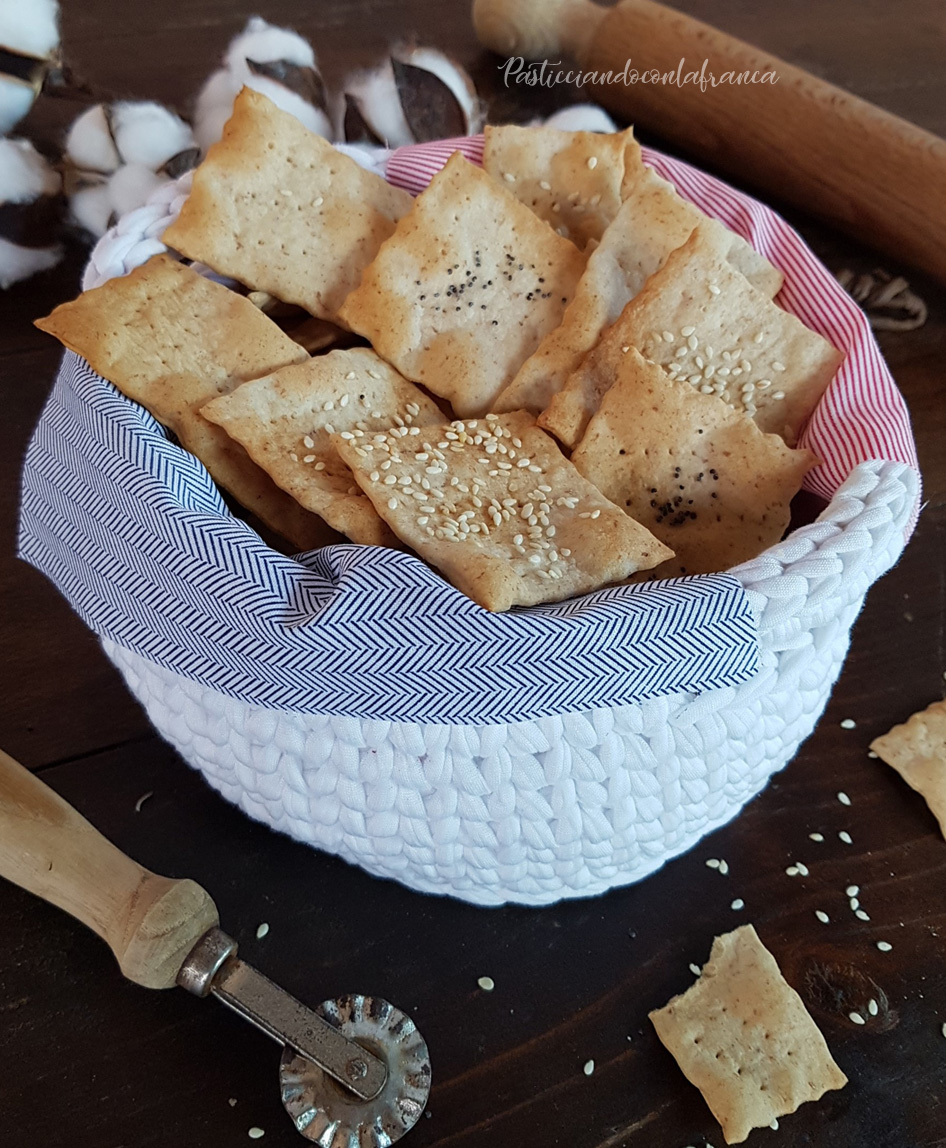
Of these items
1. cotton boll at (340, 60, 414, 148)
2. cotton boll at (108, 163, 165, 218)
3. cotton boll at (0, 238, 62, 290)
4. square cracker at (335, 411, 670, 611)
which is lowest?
cotton boll at (0, 238, 62, 290)

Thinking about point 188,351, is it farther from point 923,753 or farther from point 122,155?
point 923,753

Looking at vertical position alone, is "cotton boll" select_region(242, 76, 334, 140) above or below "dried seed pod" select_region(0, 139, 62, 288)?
above

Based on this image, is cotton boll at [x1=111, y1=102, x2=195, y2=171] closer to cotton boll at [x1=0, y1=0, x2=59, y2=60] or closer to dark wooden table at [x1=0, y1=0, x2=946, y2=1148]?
cotton boll at [x1=0, y1=0, x2=59, y2=60]

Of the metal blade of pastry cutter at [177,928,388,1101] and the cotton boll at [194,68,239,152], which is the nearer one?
the metal blade of pastry cutter at [177,928,388,1101]

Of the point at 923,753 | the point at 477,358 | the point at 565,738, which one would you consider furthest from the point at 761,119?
the point at 565,738

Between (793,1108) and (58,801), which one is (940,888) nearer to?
(793,1108)

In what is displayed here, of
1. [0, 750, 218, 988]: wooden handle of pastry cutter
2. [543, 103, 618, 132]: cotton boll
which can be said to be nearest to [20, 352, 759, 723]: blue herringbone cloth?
[0, 750, 218, 988]: wooden handle of pastry cutter

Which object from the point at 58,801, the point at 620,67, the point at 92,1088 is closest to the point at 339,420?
the point at 58,801
